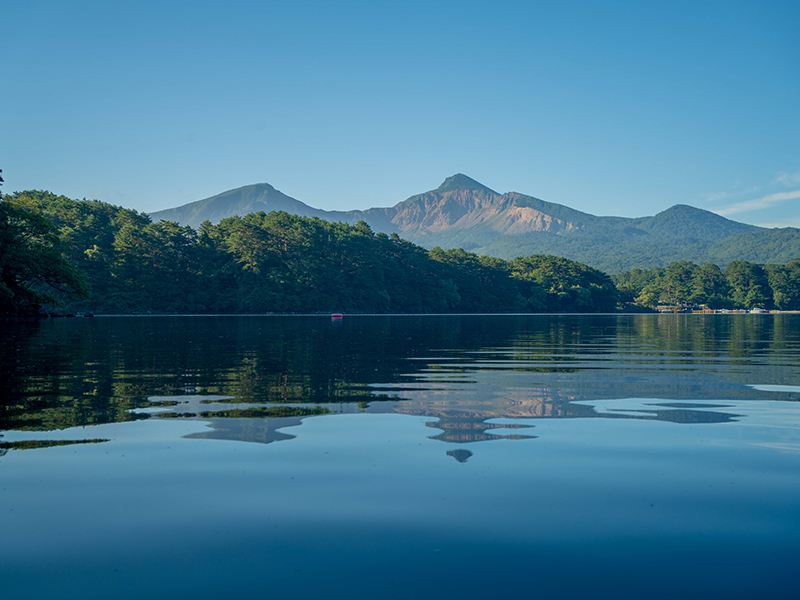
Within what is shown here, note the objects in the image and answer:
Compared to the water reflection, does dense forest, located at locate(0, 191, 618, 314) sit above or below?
above

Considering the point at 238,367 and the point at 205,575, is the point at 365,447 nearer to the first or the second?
the point at 205,575

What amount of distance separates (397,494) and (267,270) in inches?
5190

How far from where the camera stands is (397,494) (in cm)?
666

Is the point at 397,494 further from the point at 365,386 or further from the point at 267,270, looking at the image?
the point at 267,270

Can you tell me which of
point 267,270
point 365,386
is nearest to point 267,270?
point 267,270

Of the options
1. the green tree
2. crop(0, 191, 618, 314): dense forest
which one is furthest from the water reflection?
crop(0, 191, 618, 314): dense forest

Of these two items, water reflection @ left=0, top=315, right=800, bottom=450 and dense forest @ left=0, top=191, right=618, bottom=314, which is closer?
water reflection @ left=0, top=315, right=800, bottom=450

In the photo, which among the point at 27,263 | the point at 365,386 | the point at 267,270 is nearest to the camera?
the point at 365,386

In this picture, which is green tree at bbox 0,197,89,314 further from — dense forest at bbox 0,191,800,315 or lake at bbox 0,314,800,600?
lake at bbox 0,314,800,600

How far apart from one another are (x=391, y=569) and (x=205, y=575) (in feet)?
4.89

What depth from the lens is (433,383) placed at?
16.8 metres

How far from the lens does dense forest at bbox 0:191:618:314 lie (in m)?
116

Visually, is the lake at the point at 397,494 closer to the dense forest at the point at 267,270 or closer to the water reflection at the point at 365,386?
the water reflection at the point at 365,386

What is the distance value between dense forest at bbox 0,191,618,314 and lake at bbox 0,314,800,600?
270 feet
